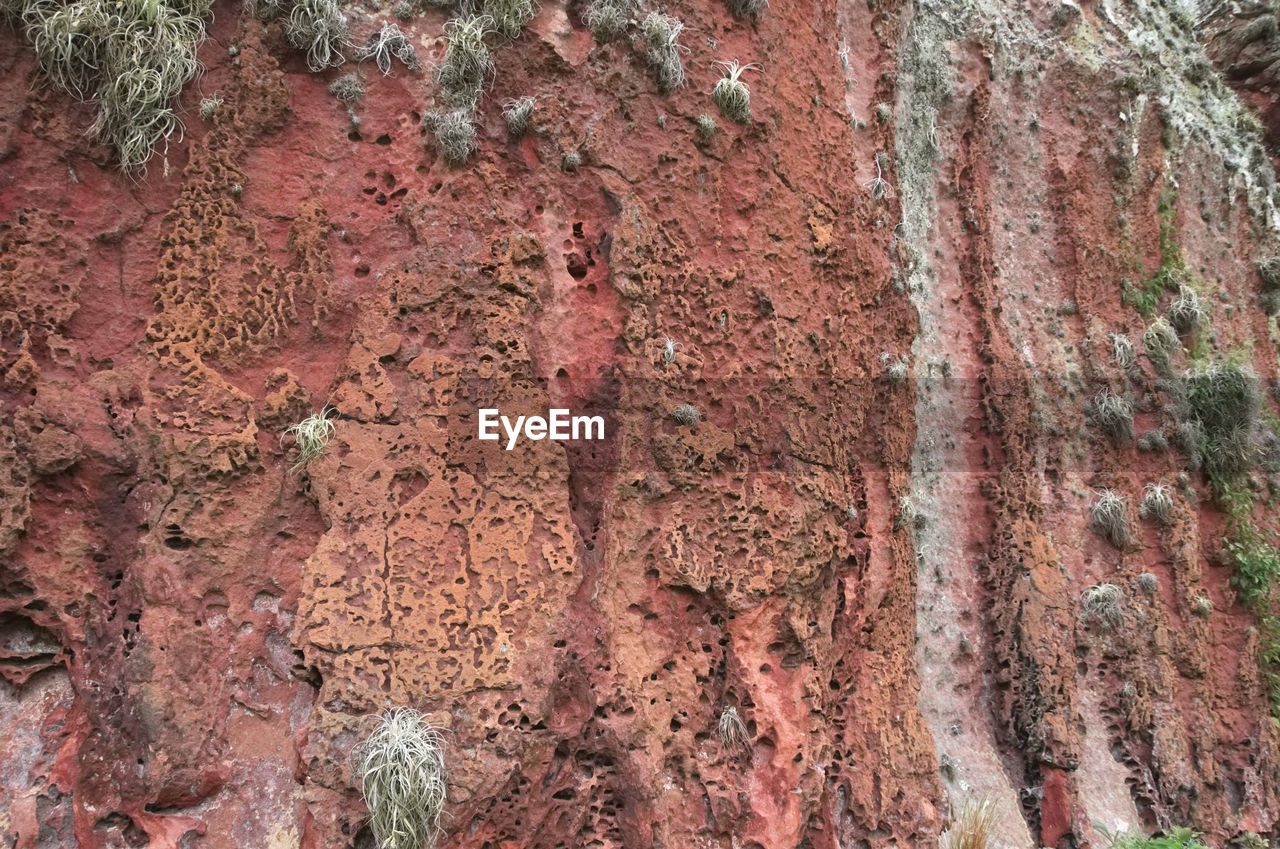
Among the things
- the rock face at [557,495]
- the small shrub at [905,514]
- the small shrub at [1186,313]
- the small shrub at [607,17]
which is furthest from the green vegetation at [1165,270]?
the small shrub at [607,17]

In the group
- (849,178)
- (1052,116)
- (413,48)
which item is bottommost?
(849,178)

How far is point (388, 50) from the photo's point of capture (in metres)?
4.32

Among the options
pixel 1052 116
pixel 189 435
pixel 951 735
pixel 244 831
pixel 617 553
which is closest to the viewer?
pixel 244 831

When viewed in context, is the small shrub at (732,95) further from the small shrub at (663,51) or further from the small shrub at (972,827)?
the small shrub at (972,827)

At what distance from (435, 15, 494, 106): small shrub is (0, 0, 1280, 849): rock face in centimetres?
10

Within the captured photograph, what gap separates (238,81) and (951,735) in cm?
518

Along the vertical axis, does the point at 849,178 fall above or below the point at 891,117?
below

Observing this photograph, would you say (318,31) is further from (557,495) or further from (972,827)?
(972,827)

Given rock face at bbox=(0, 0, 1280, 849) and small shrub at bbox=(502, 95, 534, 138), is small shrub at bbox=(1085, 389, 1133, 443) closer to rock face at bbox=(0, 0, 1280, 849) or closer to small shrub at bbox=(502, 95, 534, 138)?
rock face at bbox=(0, 0, 1280, 849)

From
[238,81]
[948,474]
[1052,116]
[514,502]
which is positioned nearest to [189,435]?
[514,502]

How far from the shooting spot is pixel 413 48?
14.3 feet

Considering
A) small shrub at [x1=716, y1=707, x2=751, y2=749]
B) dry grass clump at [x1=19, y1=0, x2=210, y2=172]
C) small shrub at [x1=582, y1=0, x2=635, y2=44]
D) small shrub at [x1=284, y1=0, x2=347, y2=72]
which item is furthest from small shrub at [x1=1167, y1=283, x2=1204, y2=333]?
dry grass clump at [x1=19, y1=0, x2=210, y2=172]

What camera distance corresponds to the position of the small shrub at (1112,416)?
612cm

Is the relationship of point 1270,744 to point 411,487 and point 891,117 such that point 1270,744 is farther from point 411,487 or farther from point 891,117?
point 411,487
